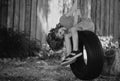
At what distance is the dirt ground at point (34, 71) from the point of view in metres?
6.04

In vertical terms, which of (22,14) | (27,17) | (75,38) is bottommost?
(27,17)

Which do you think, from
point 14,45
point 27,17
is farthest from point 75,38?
point 27,17

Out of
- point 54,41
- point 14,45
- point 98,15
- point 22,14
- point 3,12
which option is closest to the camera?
point 14,45

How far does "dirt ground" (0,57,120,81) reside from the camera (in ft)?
19.8

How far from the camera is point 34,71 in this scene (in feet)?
22.8

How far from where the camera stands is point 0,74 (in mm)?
6266

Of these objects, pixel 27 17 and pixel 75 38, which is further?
pixel 27 17

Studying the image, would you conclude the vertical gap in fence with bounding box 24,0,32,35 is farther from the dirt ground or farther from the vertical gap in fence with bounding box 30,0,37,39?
the dirt ground

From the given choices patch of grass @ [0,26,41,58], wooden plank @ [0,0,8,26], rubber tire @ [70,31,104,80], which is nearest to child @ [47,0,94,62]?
rubber tire @ [70,31,104,80]

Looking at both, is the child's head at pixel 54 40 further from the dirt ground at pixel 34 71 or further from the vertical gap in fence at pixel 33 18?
the dirt ground at pixel 34 71

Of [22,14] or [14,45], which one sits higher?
[22,14]

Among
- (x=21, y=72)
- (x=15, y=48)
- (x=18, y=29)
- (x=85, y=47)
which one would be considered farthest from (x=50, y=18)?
(x=85, y=47)

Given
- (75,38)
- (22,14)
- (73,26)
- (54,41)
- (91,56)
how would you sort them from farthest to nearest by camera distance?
(22,14), (54,41), (73,26), (75,38), (91,56)

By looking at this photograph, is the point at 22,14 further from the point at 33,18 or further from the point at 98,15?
the point at 98,15
